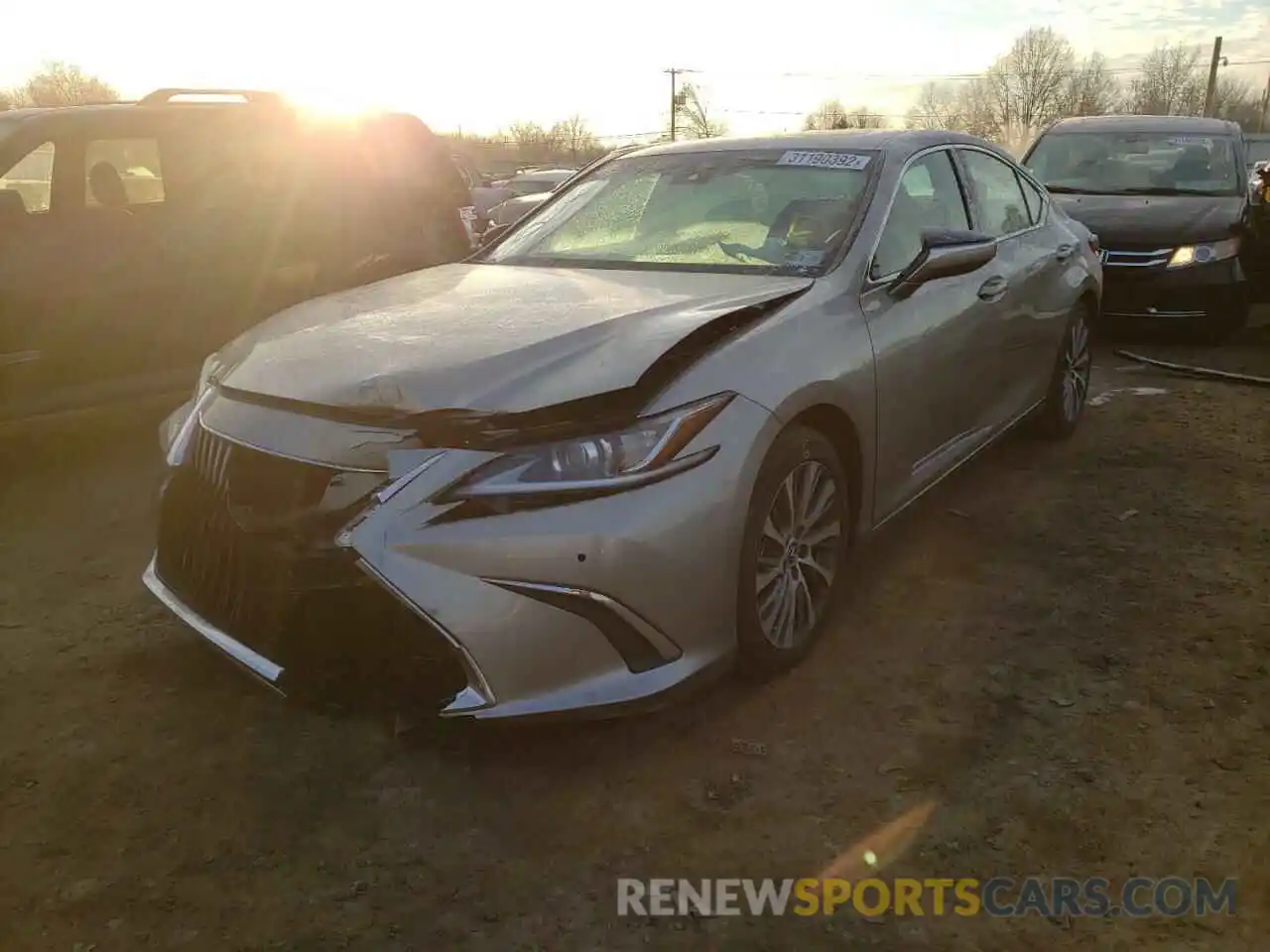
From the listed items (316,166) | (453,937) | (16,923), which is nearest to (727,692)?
(453,937)

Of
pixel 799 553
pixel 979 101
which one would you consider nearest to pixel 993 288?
pixel 799 553

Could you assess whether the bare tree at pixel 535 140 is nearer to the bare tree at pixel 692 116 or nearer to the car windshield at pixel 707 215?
the bare tree at pixel 692 116

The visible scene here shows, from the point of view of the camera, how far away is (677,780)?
2703 mm

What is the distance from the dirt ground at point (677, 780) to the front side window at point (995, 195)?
1528 mm

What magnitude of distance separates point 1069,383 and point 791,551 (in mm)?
2980

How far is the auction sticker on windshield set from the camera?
3857 millimetres

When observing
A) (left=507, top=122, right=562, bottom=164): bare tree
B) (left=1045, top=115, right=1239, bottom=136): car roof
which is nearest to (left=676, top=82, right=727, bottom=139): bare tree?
(left=507, top=122, right=562, bottom=164): bare tree

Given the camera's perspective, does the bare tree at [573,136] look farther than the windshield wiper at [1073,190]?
Yes

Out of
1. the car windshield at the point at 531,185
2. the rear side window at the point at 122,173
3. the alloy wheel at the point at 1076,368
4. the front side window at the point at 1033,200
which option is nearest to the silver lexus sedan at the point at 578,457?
the front side window at the point at 1033,200

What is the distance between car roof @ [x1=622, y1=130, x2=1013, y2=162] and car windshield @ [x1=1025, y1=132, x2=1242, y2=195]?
16.3 feet

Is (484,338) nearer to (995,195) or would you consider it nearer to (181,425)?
(181,425)

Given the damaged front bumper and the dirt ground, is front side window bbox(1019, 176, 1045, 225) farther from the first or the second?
the damaged front bumper

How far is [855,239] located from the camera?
11.5 feet

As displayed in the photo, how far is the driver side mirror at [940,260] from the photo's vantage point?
350 centimetres
